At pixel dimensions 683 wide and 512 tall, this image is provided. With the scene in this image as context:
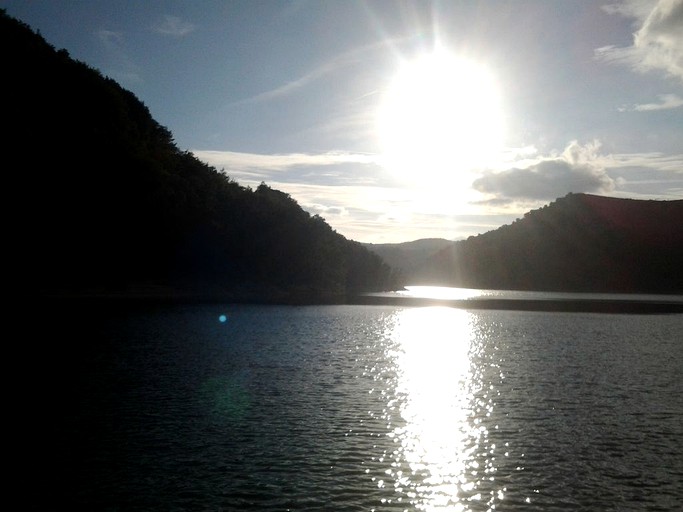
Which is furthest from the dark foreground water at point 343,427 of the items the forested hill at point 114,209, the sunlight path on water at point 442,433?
the forested hill at point 114,209

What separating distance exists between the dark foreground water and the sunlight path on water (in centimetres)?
12

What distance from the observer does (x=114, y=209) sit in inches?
5128

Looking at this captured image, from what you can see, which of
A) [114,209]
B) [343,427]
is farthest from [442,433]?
[114,209]

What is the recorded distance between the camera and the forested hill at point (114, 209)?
11600cm

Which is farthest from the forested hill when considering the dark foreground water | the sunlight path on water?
the sunlight path on water

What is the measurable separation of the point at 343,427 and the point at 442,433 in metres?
4.64

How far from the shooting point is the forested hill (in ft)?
381

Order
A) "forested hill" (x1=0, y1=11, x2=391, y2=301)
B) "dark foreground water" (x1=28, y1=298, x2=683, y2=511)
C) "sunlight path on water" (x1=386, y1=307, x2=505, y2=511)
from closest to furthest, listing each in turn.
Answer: "dark foreground water" (x1=28, y1=298, x2=683, y2=511), "sunlight path on water" (x1=386, y1=307, x2=505, y2=511), "forested hill" (x1=0, y1=11, x2=391, y2=301)

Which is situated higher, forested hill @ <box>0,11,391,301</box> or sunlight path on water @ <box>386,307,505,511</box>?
forested hill @ <box>0,11,391,301</box>

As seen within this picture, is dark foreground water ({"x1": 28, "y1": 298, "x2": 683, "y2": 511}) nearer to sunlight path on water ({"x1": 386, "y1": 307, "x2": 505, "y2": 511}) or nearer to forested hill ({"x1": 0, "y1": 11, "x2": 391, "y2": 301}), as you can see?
sunlight path on water ({"x1": 386, "y1": 307, "x2": 505, "y2": 511})

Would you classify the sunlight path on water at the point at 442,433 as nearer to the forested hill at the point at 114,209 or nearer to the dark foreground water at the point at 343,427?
the dark foreground water at the point at 343,427

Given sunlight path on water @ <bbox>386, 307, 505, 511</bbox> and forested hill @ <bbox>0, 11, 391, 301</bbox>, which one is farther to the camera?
forested hill @ <bbox>0, 11, 391, 301</bbox>

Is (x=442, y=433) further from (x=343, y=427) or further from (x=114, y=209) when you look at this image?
(x=114, y=209)

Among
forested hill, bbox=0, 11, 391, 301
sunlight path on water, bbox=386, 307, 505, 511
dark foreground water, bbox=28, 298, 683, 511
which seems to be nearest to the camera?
dark foreground water, bbox=28, 298, 683, 511
